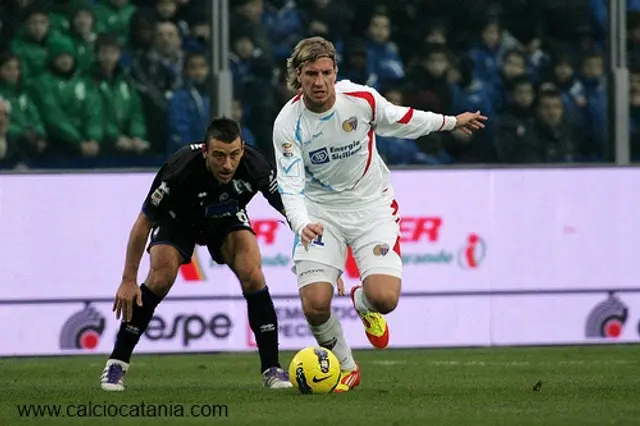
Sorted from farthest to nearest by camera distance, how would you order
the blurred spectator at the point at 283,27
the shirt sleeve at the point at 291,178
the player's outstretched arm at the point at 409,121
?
the blurred spectator at the point at 283,27 → the player's outstretched arm at the point at 409,121 → the shirt sleeve at the point at 291,178

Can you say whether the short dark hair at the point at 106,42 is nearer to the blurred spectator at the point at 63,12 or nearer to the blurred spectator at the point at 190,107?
the blurred spectator at the point at 63,12

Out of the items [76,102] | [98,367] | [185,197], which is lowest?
[98,367]

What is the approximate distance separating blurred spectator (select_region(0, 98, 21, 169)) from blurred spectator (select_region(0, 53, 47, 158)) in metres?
0.03

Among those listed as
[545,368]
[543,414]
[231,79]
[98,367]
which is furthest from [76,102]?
[543,414]

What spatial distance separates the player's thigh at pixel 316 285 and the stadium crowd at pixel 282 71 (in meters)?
4.76

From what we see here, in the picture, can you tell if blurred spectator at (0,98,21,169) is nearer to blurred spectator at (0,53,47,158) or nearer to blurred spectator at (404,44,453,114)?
blurred spectator at (0,53,47,158)

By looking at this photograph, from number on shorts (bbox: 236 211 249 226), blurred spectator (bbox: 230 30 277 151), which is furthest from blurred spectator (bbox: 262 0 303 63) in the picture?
number on shorts (bbox: 236 211 249 226)

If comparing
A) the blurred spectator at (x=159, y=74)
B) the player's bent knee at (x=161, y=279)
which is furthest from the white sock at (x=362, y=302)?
the blurred spectator at (x=159, y=74)

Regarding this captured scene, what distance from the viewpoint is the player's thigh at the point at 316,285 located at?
350 inches

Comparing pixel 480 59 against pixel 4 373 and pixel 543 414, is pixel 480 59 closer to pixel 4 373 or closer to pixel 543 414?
pixel 4 373

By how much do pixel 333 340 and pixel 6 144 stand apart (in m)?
5.46

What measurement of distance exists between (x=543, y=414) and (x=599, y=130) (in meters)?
7.44

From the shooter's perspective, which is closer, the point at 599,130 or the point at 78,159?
the point at 78,159

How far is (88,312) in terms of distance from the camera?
41.9 ft
